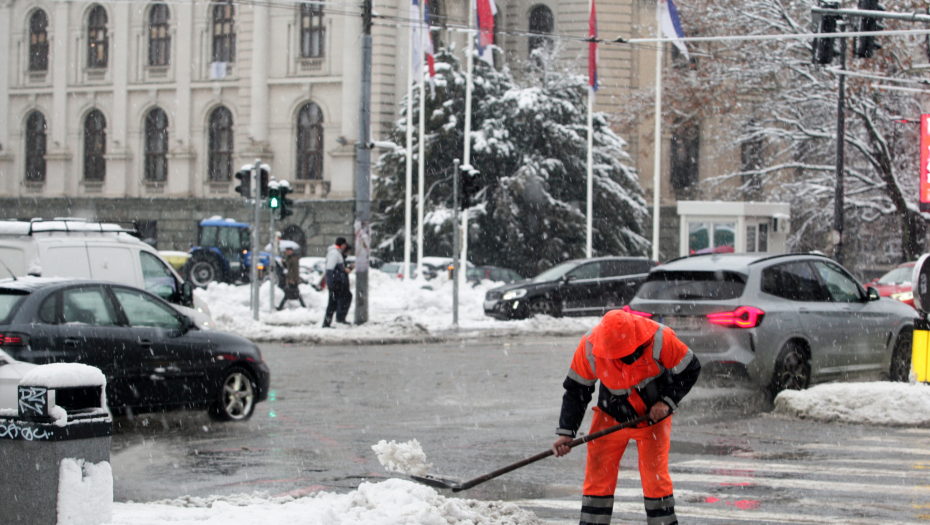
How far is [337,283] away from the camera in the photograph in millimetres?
21312

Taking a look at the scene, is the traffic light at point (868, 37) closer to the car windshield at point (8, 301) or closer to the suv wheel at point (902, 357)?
the suv wheel at point (902, 357)

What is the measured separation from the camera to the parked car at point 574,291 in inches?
897

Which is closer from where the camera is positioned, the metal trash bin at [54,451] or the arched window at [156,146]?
the metal trash bin at [54,451]

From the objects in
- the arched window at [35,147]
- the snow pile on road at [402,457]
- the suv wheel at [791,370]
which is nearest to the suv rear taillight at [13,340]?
the snow pile on road at [402,457]

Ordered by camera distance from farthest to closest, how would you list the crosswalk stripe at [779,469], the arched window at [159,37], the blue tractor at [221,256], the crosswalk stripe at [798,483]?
the arched window at [159,37], the blue tractor at [221,256], the crosswalk stripe at [779,469], the crosswalk stripe at [798,483]

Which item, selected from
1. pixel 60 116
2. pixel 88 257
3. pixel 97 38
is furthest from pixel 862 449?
pixel 60 116

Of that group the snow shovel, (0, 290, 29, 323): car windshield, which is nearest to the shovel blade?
the snow shovel

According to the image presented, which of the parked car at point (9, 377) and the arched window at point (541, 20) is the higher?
the arched window at point (541, 20)

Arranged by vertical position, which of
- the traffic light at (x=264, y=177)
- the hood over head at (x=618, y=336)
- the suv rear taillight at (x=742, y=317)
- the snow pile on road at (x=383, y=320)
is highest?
the traffic light at (x=264, y=177)

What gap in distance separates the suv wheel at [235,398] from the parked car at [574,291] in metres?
12.7

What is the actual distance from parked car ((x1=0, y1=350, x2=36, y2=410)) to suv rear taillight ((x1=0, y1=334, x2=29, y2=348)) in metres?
0.29

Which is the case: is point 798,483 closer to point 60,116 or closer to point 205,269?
point 205,269

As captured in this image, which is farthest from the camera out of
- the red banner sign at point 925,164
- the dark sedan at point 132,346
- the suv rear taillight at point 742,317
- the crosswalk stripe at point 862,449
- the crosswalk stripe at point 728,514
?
the red banner sign at point 925,164

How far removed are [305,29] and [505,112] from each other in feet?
38.3
